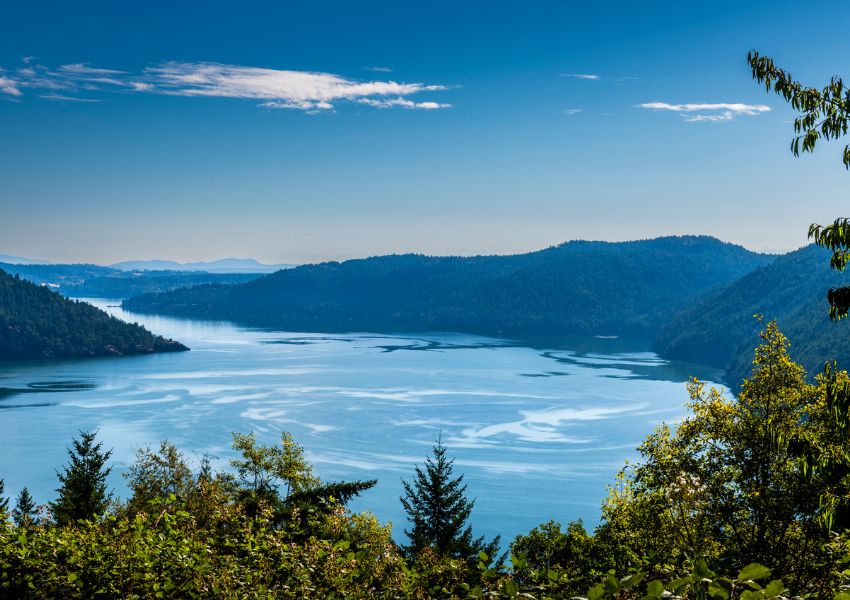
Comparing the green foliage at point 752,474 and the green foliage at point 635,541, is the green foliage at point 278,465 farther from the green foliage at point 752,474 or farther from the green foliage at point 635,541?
the green foliage at point 752,474

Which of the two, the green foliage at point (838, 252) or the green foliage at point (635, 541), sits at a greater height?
the green foliage at point (838, 252)

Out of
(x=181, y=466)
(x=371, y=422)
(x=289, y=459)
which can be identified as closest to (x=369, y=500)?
(x=181, y=466)

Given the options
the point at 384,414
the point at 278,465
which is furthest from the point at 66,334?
the point at 278,465

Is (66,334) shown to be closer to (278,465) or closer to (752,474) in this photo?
(278,465)

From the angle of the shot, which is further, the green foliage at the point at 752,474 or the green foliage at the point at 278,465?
the green foliage at the point at 278,465

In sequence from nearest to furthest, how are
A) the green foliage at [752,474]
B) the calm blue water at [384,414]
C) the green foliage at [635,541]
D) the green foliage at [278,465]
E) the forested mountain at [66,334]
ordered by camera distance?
the green foliage at [635,541] → the green foliage at [752,474] → the green foliage at [278,465] → the calm blue water at [384,414] → the forested mountain at [66,334]

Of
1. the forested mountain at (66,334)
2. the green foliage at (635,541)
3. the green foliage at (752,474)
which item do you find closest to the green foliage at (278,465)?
the green foliage at (635,541)
